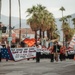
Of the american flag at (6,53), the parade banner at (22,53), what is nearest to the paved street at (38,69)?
the parade banner at (22,53)

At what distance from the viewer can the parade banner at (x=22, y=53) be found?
27188 mm

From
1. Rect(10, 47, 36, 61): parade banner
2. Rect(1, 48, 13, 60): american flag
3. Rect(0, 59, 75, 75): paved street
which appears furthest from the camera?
Rect(1, 48, 13, 60): american flag

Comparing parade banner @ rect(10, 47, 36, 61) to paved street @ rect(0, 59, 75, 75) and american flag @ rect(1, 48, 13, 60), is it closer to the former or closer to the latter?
american flag @ rect(1, 48, 13, 60)

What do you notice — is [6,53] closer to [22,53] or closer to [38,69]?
[22,53]

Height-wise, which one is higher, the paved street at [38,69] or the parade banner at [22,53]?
the parade banner at [22,53]

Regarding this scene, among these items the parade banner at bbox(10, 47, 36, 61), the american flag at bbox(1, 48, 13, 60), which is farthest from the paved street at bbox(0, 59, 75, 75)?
the american flag at bbox(1, 48, 13, 60)

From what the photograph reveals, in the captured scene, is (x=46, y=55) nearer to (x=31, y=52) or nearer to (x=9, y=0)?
(x=31, y=52)

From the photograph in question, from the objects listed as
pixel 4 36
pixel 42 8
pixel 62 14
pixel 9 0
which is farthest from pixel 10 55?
pixel 62 14

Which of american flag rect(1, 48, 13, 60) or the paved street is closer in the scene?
the paved street

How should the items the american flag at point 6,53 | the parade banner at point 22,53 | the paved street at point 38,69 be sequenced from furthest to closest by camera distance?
the american flag at point 6,53 → the parade banner at point 22,53 → the paved street at point 38,69

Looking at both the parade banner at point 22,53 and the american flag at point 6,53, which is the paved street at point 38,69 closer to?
the parade banner at point 22,53

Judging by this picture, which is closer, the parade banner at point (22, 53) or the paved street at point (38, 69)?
the paved street at point (38, 69)

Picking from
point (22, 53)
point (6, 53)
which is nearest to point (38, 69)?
point (22, 53)

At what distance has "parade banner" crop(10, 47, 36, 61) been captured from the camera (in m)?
27.2
